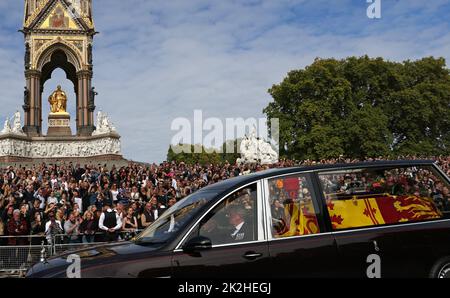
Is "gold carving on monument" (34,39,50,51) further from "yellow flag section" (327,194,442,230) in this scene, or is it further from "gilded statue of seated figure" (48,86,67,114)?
"yellow flag section" (327,194,442,230)

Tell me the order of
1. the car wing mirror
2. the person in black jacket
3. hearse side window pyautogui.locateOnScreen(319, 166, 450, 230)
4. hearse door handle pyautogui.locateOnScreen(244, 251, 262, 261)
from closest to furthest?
the car wing mirror
hearse door handle pyautogui.locateOnScreen(244, 251, 262, 261)
hearse side window pyautogui.locateOnScreen(319, 166, 450, 230)
the person in black jacket

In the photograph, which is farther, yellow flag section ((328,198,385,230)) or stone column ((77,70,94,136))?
stone column ((77,70,94,136))

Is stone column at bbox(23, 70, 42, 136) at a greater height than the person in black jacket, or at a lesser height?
greater

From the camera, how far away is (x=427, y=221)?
595cm

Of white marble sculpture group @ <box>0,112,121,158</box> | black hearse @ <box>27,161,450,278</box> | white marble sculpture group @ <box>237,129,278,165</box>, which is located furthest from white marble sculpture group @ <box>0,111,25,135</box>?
black hearse @ <box>27,161,450,278</box>

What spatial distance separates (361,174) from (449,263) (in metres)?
1.32

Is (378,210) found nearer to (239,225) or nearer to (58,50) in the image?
(239,225)

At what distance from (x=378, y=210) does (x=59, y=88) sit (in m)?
44.4

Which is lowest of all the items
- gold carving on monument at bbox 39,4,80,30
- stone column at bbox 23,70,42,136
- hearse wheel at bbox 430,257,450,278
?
hearse wheel at bbox 430,257,450,278

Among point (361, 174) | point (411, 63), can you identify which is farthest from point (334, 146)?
point (361, 174)

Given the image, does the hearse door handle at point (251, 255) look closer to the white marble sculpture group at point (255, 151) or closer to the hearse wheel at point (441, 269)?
the hearse wheel at point (441, 269)

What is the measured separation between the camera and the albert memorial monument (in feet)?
140

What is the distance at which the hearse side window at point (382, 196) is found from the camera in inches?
230

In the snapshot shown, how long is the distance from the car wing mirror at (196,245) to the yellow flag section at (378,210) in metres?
1.41
